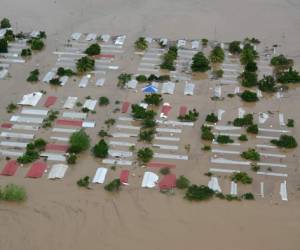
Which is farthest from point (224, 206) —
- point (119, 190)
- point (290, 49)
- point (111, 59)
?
point (290, 49)

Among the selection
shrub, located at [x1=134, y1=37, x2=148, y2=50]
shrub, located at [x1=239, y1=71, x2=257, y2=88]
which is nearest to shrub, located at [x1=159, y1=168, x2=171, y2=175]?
shrub, located at [x1=239, y1=71, x2=257, y2=88]

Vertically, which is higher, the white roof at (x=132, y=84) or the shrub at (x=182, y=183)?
the white roof at (x=132, y=84)

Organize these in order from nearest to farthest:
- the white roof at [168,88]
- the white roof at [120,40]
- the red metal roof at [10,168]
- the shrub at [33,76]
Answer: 1. the red metal roof at [10,168]
2. the white roof at [168,88]
3. the shrub at [33,76]
4. the white roof at [120,40]

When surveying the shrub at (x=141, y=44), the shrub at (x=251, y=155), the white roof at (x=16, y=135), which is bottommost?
the white roof at (x=16, y=135)

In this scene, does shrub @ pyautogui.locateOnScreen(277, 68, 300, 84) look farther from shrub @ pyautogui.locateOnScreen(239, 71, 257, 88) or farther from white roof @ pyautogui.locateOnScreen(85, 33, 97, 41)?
white roof @ pyautogui.locateOnScreen(85, 33, 97, 41)

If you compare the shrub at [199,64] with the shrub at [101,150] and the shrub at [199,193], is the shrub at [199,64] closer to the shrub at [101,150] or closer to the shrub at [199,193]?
the shrub at [101,150]

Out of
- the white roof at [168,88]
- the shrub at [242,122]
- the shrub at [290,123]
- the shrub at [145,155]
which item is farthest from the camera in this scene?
the white roof at [168,88]

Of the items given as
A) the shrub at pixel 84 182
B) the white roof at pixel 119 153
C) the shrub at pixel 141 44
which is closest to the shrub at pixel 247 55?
the shrub at pixel 141 44
